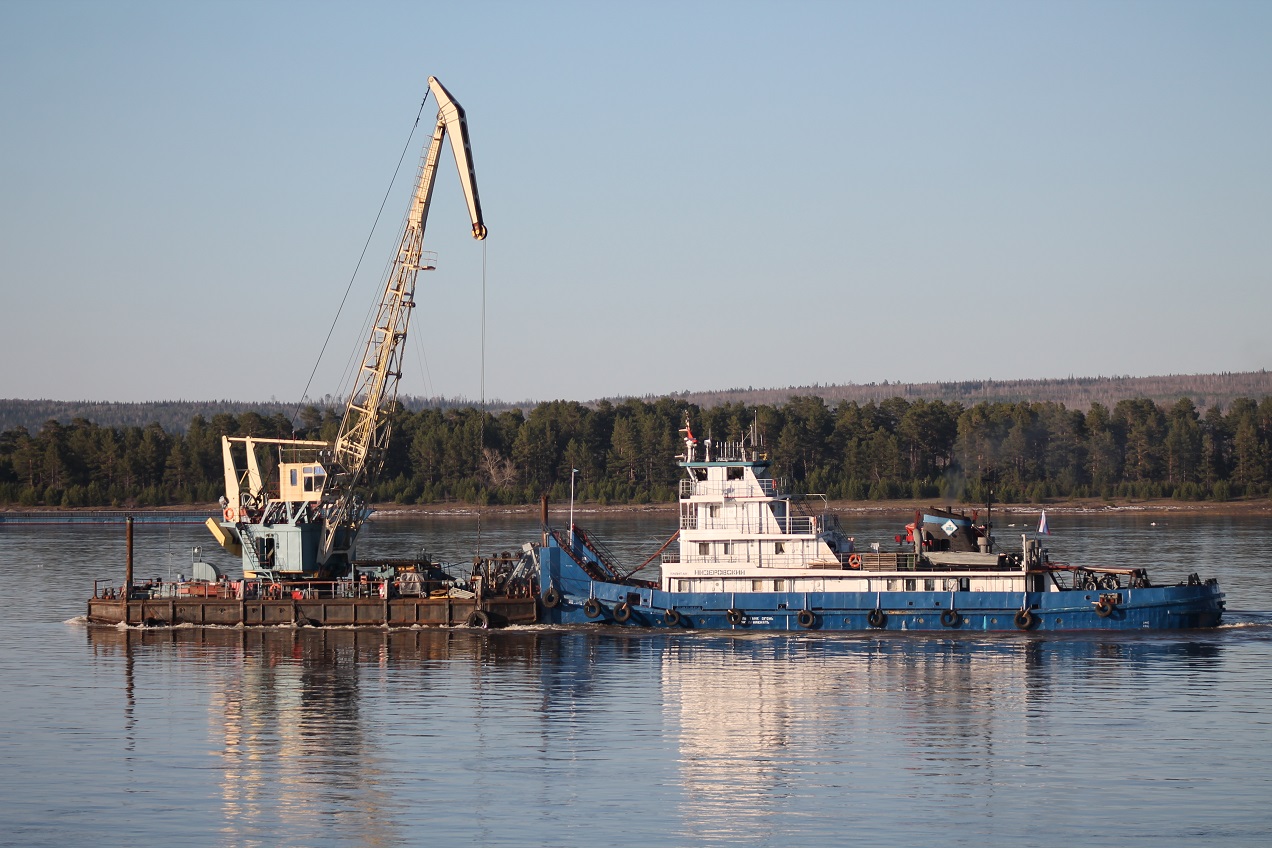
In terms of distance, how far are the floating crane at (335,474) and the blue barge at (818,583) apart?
10089mm

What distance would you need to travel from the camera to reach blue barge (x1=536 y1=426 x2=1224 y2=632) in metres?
56.0

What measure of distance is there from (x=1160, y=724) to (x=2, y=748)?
29027 millimetres

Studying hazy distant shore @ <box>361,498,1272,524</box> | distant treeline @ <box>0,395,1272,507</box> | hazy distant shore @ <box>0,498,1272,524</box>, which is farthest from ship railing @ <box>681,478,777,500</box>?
distant treeline @ <box>0,395,1272,507</box>

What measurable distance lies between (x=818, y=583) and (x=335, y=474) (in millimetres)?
20692

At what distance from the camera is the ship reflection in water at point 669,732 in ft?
107

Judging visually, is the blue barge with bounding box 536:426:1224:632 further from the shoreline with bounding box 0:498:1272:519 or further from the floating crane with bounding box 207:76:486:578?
the shoreline with bounding box 0:498:1272:519

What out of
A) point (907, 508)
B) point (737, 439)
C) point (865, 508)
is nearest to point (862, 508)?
point (865, 508)

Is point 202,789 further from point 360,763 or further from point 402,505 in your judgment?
point 402,505

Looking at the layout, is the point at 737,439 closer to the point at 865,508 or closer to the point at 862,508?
the point at 862,508

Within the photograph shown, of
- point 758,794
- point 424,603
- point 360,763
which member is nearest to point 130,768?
point 360,763

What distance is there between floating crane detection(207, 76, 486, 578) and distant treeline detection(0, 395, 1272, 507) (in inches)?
4077

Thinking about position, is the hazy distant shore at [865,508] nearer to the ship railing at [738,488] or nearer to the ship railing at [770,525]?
the ship railing at [770,525]

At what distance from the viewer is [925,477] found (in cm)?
17900

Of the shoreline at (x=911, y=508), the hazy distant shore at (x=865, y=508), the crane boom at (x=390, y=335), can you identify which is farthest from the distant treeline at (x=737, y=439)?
the crane boom at (x=390, y=335)
